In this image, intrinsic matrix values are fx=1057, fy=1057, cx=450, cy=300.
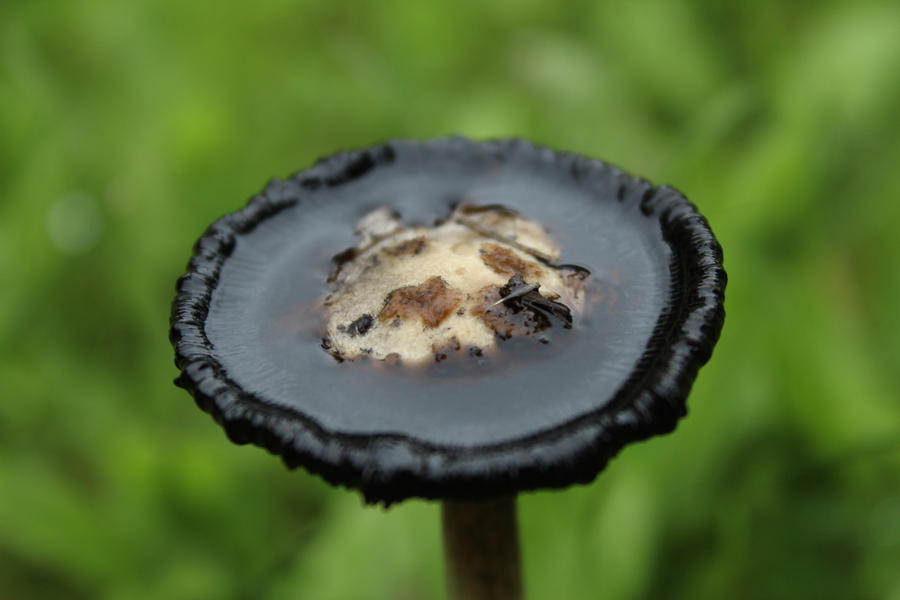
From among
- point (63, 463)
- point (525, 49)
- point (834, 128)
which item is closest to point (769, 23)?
point (834, 128)

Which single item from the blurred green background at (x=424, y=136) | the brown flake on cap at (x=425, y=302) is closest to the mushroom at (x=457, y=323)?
the brown flake on cap at (x=425, y=302)

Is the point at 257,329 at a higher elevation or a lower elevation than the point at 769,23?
lower

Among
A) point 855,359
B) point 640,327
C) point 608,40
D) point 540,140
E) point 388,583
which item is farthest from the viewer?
point 608,40

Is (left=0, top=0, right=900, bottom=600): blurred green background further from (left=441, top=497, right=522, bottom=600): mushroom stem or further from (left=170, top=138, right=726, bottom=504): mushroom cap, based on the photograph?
(left=170, top=138, right=726, bottom=504): mushroom cap

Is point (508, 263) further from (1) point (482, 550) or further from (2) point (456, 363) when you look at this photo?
(1) point (482, 550)

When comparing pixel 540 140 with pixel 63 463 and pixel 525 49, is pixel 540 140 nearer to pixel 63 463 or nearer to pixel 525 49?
pixel 525 49

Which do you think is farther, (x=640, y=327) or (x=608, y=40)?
(x=608, y=40)

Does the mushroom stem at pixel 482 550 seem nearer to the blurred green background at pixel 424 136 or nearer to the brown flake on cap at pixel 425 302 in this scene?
the brown flake on cap at pixel 425 302
